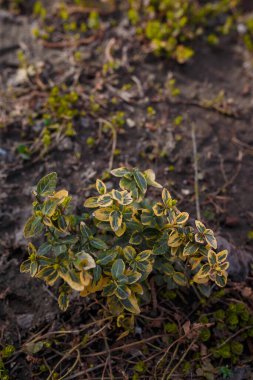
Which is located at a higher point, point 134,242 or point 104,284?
point 134,242

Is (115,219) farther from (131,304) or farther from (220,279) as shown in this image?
(220,279)

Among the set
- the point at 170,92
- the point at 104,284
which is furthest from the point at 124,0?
the point at 104,284

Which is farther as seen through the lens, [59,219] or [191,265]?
[191,265]

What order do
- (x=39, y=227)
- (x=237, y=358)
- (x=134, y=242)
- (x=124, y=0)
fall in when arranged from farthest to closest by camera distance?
(x=124, y=0), (x=237, y=358), (x=134, y=242), (x=39, y=227)

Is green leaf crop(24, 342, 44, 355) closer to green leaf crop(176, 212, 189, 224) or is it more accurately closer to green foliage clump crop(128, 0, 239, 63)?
green leaf crop(176, 212, 189, 224)

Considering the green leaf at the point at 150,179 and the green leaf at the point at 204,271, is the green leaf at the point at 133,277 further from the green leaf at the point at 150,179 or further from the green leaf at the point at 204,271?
the green leaf at the point at 150,179

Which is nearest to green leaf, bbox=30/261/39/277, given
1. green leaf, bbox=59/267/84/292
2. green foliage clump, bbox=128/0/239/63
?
green leaf, bbox=59/267/84/292

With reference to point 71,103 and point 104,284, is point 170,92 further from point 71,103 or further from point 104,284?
point 104,284
